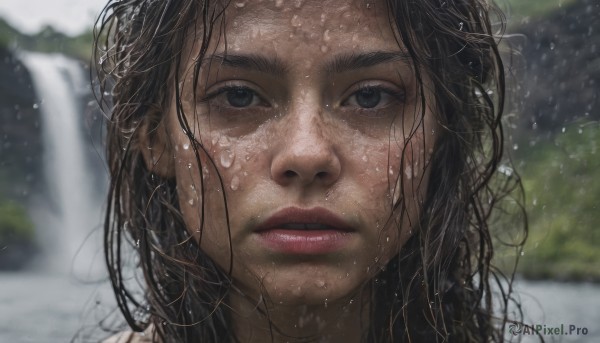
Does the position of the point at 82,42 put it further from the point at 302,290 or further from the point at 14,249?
the point at 302,290

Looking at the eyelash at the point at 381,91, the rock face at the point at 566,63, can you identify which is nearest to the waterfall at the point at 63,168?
the rock face at the point at 566,63

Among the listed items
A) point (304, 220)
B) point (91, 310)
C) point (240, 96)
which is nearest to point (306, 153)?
point (304, 220)

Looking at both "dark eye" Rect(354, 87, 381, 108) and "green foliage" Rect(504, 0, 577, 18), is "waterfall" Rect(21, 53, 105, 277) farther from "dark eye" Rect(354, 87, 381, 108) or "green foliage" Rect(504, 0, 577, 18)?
"dark eye" Rect(354, 87, 381, 108)

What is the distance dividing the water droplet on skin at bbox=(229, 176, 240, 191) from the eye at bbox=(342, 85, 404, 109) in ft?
0.94

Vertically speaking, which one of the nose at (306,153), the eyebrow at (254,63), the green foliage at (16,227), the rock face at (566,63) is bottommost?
the nose at (306,153)

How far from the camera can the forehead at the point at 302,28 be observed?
174 cm

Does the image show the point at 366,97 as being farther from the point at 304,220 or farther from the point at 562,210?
the point at 562,210

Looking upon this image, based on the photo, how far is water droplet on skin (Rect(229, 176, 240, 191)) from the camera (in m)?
1.73

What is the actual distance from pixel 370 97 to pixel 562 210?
418 cm

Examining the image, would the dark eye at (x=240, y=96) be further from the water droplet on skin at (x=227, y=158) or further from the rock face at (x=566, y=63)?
the rock face at (x=566, y=63)

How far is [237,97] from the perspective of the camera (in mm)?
1790

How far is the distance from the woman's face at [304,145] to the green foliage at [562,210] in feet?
9.34

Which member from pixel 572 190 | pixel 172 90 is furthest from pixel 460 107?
pixel 572 190

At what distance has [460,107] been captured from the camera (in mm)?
1968
